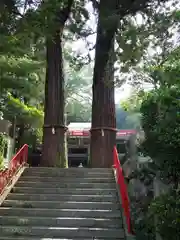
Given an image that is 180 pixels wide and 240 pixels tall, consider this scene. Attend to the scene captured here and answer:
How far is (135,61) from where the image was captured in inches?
344

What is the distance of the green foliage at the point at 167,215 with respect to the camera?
15.1 feet

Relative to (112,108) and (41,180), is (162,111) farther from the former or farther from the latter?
(112,108)

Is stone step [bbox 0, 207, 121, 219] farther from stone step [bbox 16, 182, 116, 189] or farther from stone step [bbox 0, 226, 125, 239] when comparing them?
stone step [bbox 16, 182, 116, 189]

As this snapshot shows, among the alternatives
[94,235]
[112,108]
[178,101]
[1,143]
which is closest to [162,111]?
[178,101]

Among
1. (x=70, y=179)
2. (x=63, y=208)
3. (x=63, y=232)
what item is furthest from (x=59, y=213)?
(x=70, y=179)

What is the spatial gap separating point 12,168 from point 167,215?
554cm

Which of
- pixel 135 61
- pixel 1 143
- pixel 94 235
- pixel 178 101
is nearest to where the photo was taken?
pixel 178 101

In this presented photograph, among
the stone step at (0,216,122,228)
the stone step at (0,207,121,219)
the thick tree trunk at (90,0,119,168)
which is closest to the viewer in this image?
the stone step at (0,216,122,228)

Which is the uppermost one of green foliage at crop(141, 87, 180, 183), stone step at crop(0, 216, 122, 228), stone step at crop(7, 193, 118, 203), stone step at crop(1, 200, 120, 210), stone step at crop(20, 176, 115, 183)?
green foliage at crop(141, 87, 180, 183)

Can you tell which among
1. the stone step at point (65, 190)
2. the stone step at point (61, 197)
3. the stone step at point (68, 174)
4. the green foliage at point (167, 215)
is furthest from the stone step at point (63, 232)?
the stone step at point (68, 174)

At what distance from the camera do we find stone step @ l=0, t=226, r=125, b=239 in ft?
21.4

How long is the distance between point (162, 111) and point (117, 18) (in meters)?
5.05

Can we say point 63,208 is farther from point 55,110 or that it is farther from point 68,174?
point 55,110

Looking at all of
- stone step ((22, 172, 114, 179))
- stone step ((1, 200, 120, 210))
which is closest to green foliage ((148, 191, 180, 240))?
stone step ((1, 200, 120, 210))
